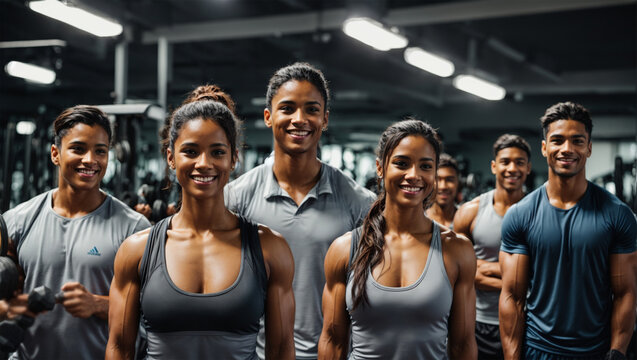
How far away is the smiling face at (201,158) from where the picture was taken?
5.25 ft

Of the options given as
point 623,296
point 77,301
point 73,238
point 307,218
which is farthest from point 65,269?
point 623,296

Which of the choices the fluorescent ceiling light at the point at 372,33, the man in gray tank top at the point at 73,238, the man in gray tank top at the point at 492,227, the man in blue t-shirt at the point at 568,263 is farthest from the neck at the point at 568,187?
the fluorescent ceiling light at the point at 372,33

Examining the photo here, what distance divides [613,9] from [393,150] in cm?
647

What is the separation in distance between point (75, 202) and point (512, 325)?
1.90m

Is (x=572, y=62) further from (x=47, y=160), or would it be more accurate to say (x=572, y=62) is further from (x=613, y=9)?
(x=47, y=160)

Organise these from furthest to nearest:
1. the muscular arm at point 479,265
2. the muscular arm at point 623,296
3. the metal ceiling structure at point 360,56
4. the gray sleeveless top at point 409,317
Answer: the metal ceiling structure at point 360,56 < the muscular arm at point 479,265 < the muscular arm at point 623,296 < the gray sleeveless top at point 409,317

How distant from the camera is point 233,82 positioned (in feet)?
35.7

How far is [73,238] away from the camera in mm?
2119

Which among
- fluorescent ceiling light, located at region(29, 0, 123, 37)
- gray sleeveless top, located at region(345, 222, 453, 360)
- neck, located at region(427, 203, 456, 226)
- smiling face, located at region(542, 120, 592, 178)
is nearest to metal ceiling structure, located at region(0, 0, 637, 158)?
fluorescent ceiling light, located at region(29, 0, 123, 37)

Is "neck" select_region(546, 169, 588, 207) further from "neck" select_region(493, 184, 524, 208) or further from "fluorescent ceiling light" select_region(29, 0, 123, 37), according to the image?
"fluorescent ceiling light" select_region(29, 0, 123, 37)

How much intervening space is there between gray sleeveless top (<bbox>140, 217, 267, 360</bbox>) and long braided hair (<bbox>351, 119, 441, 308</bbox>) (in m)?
0.35

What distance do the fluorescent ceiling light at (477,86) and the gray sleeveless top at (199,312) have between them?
21.2 feet

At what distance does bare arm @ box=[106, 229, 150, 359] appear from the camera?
1593 millimetres

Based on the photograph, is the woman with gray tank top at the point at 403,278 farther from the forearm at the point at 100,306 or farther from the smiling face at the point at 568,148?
the smiling face at the point at 568,148
